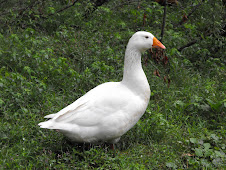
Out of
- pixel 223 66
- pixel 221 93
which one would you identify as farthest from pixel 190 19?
pixel 221 93

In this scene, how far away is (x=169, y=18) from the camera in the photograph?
7.84m

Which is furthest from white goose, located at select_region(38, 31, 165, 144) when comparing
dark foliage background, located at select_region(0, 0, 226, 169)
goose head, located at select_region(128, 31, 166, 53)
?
dark foliage background, located at select_region(0, 0, 226, 169)

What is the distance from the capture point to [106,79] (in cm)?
546

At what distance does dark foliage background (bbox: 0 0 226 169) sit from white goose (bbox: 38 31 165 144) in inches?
7.2

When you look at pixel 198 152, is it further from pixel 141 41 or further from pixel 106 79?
pixel 106 79

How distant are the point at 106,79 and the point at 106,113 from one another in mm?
1660

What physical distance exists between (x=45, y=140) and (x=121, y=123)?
1003 mm

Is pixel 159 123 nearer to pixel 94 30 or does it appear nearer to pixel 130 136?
pixel 130 136

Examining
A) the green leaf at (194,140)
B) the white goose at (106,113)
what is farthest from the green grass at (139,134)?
the white goose at (106,113)

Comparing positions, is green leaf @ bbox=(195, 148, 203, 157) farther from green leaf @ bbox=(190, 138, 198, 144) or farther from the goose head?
the goose head

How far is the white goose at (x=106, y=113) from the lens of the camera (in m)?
3.84

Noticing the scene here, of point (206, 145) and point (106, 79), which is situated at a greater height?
point (106, 79)

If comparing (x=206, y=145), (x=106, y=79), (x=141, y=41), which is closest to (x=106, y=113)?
(x=141, y=41)

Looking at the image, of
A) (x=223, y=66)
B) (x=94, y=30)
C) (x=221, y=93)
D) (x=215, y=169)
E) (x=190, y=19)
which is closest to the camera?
(x=215, y=169)
